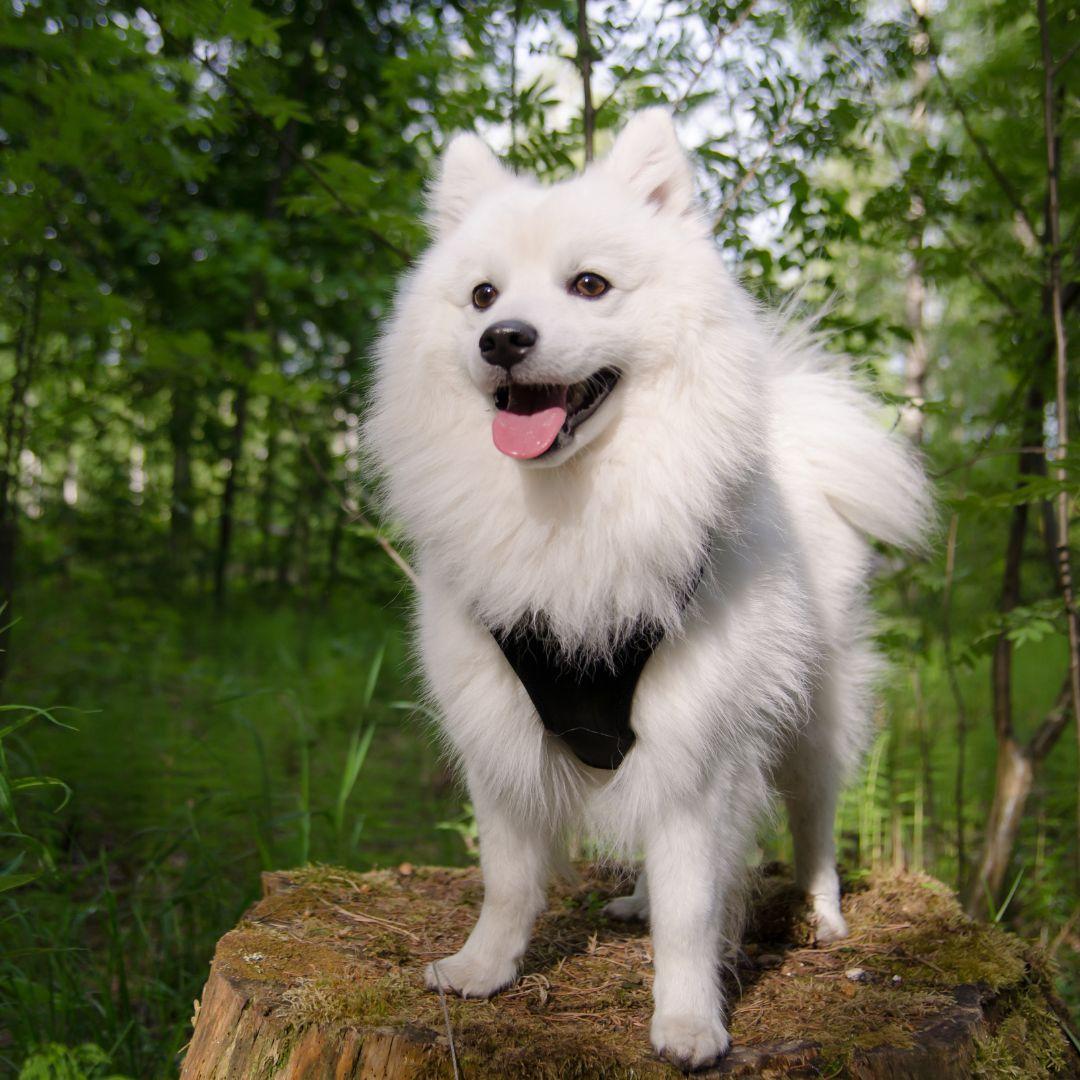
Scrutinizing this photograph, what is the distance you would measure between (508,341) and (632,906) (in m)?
1.78

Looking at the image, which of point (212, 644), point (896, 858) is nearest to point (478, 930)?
point (896, 858)

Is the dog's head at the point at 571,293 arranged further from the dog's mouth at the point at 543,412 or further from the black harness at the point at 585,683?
the black harness at the point at 585,683

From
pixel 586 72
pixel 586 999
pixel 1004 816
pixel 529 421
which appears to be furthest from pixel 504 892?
pixel 586 72

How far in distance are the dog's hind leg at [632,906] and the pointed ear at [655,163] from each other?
1.87 m

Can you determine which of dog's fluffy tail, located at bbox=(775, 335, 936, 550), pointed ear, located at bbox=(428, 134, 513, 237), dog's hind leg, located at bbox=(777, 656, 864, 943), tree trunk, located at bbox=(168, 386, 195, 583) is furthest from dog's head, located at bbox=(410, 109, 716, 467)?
tree trunk, located at bbox=(168, 386, 195, 583)

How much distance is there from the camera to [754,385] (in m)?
2.09

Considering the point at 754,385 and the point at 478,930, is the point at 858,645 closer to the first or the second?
the point at 754,385

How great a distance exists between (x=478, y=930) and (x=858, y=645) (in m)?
1.45

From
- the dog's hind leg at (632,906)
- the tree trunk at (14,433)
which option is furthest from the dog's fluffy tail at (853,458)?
the tree trunk at (14,433)

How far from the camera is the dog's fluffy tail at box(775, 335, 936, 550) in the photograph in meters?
2.80

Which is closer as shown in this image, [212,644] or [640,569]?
[640,569]

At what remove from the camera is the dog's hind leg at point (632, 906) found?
2.84m

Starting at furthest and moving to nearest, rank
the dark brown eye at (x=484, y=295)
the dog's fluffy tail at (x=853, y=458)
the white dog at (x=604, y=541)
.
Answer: the dog's fluffy tail at (x=853, y=458) < the dark brown eye at (x=484, y=295) < the white dog at (x=604, y=541)

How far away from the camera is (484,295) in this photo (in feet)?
7.16
